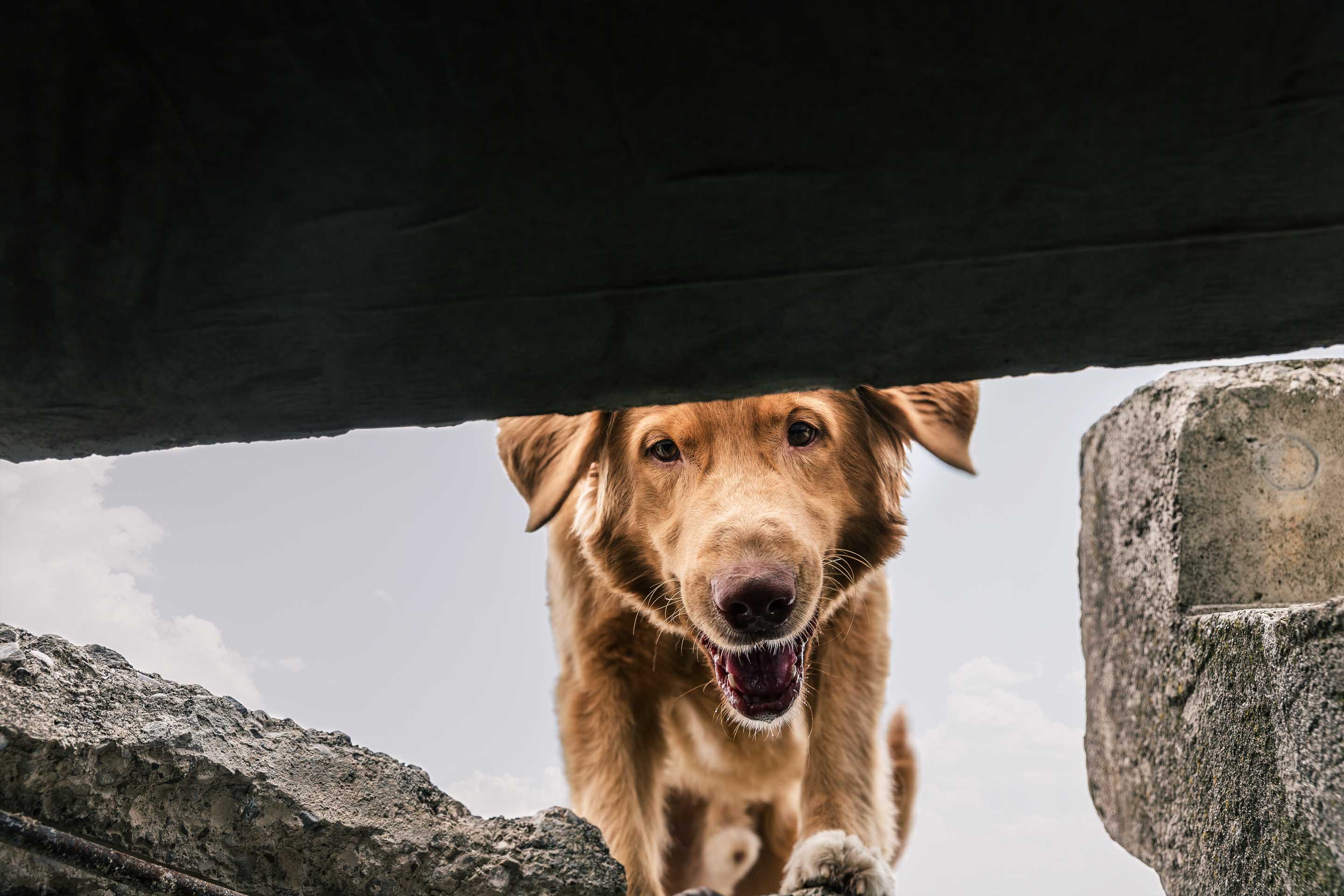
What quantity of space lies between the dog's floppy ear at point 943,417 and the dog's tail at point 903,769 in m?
1.98

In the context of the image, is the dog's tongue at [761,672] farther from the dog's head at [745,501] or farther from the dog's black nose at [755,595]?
the dog's black nose at [755,595]

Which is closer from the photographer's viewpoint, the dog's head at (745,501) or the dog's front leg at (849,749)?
the dog's head at (745,501)

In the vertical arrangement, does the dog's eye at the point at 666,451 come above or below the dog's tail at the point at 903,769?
above

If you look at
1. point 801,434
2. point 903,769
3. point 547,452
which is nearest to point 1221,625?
point 801,434

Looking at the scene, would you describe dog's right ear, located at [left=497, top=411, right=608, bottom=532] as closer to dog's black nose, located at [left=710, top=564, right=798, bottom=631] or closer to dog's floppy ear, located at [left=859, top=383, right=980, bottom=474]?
dog's black nose, located at [left=710, top=564, right=798, bottom=631]

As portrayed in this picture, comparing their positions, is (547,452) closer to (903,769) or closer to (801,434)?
(801,434)

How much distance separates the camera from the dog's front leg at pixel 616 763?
302 cm

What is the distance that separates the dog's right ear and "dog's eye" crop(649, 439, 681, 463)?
248 millimetres

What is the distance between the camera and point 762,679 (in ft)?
9.23

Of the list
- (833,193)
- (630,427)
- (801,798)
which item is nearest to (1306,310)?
(833,193)

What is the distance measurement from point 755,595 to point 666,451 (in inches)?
28.0

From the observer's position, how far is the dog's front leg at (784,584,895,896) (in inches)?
111

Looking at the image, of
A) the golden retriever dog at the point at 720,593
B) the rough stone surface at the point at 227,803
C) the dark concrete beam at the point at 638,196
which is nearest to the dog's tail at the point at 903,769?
the golden retriever dog at the point at 720,593

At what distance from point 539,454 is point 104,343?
7.09 feet
